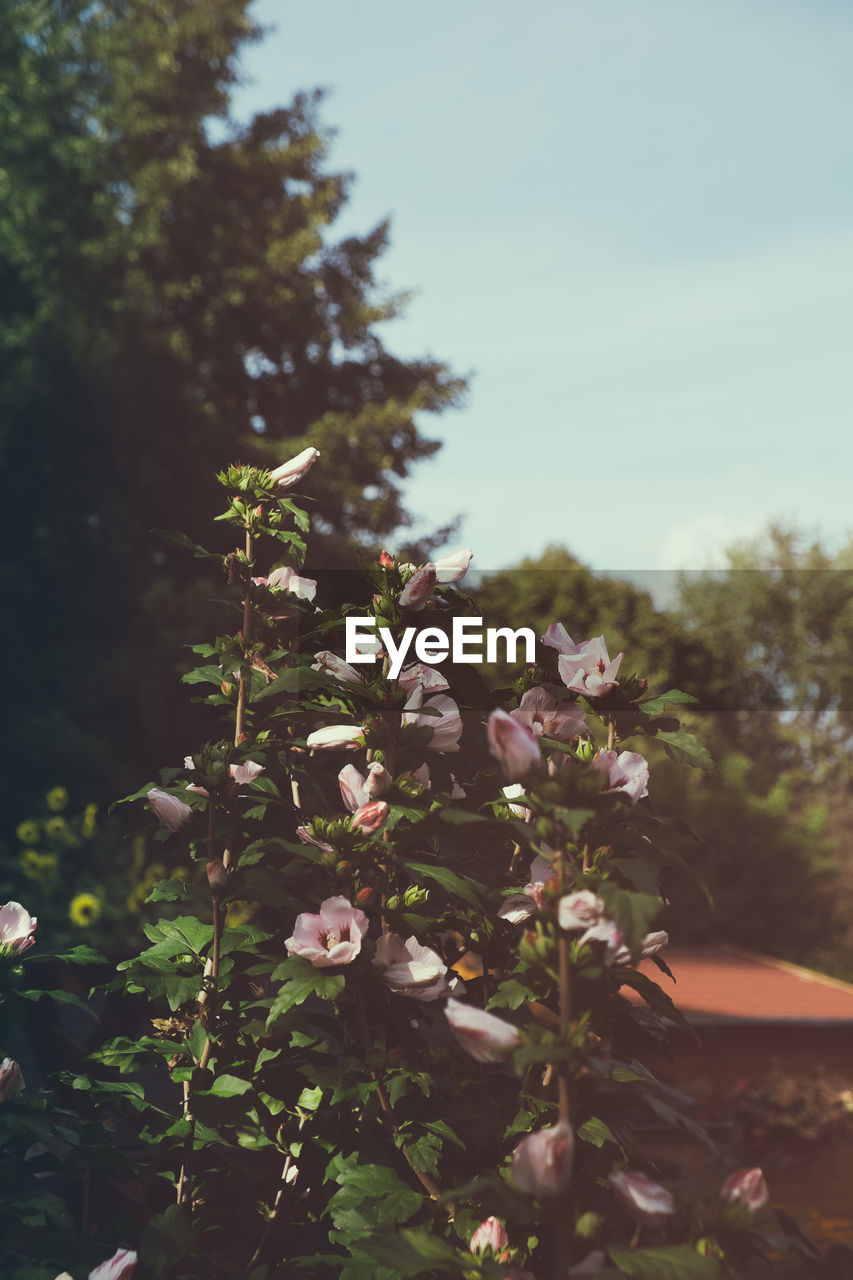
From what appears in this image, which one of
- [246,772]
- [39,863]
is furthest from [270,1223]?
[39,863]

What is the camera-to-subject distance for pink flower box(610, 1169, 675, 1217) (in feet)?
3.35

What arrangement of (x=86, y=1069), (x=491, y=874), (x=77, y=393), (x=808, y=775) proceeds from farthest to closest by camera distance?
1. (x=808, y=775)
2. (x=77, y=393)
3. (x=86, y=1069)
4. (x=491, y=874)

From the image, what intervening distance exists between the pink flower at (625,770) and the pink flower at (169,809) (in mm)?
624

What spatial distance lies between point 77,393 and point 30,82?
4220mm

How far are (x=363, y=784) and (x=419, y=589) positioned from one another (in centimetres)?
28

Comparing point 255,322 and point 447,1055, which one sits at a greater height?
point 255,322

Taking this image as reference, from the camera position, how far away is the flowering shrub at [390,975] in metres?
1.13

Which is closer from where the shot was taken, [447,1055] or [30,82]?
[447,1055]

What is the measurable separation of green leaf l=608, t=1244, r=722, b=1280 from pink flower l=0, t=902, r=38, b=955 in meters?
0.98

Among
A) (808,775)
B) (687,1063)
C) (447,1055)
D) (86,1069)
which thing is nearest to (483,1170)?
(447,1055)

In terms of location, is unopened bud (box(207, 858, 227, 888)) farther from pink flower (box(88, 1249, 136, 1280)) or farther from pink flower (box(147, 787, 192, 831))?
pink flower (box(88, 1249, 136, 1280))

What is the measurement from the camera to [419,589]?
148 cm

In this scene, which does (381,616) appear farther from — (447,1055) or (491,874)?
(447,1055)

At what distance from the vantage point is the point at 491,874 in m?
1.64
